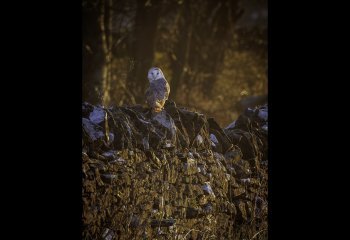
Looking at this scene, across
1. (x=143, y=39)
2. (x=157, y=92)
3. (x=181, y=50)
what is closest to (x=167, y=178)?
(x=157, y=92)

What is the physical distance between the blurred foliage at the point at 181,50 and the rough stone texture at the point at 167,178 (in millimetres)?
1167

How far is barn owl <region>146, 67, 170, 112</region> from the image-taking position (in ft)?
8.11

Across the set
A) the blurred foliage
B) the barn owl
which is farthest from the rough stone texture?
the blurred foliage

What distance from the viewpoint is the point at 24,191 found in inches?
90.4

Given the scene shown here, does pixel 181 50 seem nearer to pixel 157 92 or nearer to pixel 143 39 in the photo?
pixel 143 39

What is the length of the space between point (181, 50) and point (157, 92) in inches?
79.9

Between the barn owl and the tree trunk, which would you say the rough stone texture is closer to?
the barn owl

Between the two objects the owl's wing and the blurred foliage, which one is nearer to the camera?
the owl's wing

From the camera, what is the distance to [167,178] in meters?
2.42

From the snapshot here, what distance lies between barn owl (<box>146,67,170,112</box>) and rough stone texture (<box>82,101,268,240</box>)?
45mm

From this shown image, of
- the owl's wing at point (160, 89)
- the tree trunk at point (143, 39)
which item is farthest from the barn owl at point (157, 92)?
the tree trunk at point (143, 39)
